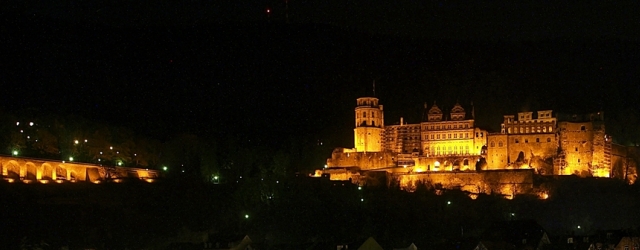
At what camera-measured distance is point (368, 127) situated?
3509 inches

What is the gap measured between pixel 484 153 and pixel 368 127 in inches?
486

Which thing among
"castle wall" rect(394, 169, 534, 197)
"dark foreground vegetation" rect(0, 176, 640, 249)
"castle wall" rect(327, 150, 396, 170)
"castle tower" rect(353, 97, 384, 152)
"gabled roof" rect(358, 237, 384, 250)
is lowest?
"gabled roof" rect(358, 237, 384, 250)

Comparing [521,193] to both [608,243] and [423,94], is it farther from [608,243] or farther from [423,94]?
[423,94]

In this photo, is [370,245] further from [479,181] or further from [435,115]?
[435,115]

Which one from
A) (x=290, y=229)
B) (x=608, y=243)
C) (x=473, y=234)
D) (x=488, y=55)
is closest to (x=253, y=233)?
(x=290, y=229)

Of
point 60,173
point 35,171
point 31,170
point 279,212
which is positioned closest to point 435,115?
point 279,212

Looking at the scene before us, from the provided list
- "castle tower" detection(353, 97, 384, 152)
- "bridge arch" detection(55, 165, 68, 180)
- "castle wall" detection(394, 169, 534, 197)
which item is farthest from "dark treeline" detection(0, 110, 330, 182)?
"castle wall" detection(394, 169, 534, 197)

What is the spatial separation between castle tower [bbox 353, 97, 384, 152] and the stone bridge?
70.7ft

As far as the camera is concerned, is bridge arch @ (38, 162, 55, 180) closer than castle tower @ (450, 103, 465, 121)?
Yes

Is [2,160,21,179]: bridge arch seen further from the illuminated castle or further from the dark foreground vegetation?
the illuminated castle

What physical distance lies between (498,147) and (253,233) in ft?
96.8

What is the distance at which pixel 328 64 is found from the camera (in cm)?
15350

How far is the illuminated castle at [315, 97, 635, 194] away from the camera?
80.2 meters

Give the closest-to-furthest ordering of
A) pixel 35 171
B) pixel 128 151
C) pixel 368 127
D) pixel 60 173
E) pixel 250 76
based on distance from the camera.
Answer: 1. pixel 35 171
2. pixel 60 173
3. pixel 128 151
4. pixel 368 127
5. pixel 250 76
